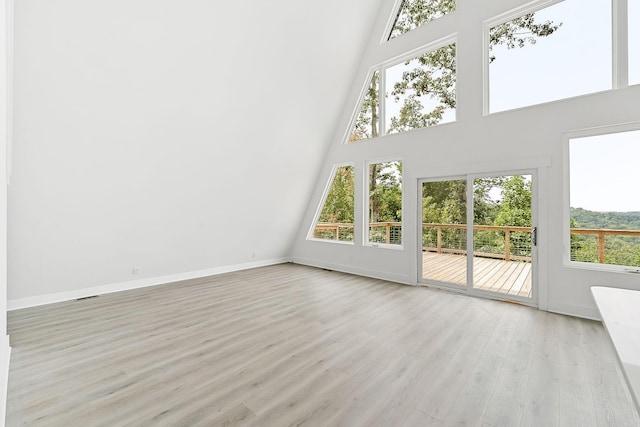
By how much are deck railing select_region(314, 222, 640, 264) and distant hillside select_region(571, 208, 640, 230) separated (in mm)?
50

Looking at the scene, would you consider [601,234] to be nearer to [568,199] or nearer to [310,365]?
[568,199]

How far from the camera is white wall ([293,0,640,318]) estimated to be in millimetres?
3518

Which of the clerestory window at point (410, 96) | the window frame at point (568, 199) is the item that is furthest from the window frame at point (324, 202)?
the window frame at point (568, 199)

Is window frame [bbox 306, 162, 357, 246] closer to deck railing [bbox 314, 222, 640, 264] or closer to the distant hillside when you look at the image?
deck railing [bbox 314, 222, 640, 264]

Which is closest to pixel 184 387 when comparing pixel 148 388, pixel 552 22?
pixel 148 388

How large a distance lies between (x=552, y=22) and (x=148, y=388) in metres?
6.10

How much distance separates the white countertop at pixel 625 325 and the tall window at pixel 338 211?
4812 mm

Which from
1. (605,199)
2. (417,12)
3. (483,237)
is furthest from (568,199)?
(417,12)

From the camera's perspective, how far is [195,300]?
4195 mm

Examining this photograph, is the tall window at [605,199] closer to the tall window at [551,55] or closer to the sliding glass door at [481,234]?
the sliding glass door at [481,234]

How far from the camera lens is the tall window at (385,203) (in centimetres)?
536

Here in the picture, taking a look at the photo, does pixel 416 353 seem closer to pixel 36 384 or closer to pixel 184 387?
pixel 184 387

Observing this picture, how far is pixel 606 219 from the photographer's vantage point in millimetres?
3486

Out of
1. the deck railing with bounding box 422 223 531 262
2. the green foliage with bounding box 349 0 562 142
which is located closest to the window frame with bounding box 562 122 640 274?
the deck railing with bounding box 422 223 531 262
